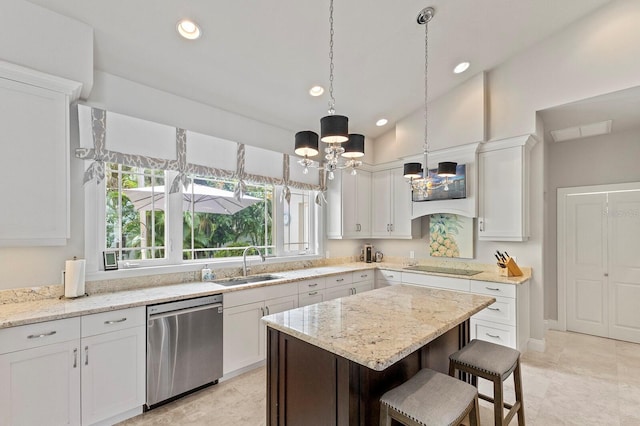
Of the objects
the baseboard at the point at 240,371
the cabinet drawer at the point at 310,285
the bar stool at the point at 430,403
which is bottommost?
the baseboard at the point at 240,371

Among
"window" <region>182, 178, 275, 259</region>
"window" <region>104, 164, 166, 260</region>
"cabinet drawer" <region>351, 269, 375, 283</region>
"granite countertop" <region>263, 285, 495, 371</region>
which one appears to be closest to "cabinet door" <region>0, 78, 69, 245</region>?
"window" <region>104, 164, 166, 260</region>

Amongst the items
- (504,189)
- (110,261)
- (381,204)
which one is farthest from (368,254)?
(110,261)

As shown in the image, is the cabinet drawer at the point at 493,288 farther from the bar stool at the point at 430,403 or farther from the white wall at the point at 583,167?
the bar stool at the point at 430,403

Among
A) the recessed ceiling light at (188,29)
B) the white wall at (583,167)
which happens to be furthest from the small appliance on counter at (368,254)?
the recessed ceiling light at (188,29)

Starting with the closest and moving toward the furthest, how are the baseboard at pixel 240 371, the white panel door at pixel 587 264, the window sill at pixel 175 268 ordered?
1. the window sill at pixel 175 268
2. the baseboard at pixel 240 371
3. the white panel door at pixel 587 264

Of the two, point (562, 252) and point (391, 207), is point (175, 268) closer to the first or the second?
point (391, 207)

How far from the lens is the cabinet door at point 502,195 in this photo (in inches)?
144

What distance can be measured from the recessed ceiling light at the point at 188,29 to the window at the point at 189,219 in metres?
1.35

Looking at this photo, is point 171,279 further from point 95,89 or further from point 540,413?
point 540,413

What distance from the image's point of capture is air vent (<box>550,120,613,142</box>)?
3.92 metres

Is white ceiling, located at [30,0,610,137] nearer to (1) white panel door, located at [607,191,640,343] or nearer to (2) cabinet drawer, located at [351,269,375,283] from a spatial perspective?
(2) cabinet drawer, located at [351,269,375,283]

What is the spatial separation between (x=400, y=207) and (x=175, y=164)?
3.26 m

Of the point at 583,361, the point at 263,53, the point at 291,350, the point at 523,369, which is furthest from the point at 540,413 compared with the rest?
the point at 263,53

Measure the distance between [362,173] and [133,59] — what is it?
340 centimetres
